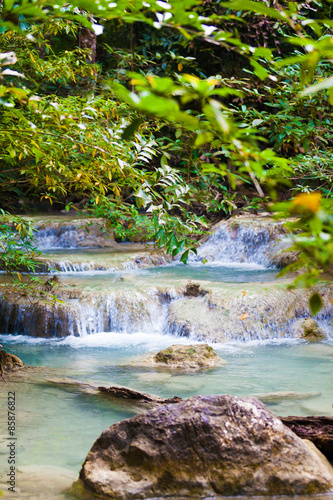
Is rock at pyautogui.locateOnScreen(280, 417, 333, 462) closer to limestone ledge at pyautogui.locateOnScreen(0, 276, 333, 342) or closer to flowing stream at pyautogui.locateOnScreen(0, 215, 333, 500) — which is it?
flowing stream at pyautogui.locateOnScreen(0, 215, 333, 500)

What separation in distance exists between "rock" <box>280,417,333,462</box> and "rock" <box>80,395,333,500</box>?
21cm

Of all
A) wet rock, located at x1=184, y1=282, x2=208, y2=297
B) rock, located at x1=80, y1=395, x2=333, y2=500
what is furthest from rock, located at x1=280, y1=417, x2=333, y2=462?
wet rock, located at x1=184, y1=282, x2=208, y2=297

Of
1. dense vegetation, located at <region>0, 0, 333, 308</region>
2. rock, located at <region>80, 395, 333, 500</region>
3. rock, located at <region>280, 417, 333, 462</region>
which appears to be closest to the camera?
dense vegetation, located at <region>0, 0, 333, 308</region>

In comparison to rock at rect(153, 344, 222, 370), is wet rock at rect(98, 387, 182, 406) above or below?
below

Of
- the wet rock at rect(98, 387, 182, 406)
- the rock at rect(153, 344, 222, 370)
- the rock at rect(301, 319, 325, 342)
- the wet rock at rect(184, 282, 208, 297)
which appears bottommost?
the wet rock at rect(98, 387, 182, 406)

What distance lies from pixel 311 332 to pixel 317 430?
462cm

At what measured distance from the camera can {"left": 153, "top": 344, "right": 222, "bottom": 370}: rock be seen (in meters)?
6.16

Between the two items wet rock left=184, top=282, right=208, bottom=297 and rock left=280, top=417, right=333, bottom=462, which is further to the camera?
wet rock left=184, top=282, right=208, bottom=297

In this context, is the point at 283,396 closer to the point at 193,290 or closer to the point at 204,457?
the point at 204,457

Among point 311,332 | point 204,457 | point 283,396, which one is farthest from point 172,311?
point 204,457

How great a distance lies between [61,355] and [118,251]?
19.4 feet

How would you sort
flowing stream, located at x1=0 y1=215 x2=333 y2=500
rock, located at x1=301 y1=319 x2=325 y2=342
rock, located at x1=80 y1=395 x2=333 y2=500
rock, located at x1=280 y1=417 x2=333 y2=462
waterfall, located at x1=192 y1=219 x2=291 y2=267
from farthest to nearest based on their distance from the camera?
waterfall, located at x1=192 y1=219 x2=291 y2=267 < rock, located at x1=301 y1=319 x2=325 y2=342 < flowing stream, located at x1=0 y1=215 x2=333 y2=500 < rock, located at x1=280 y1=417 x2=333 y2=462 < rock, located at x1=80 y1=395 x2=333 y2=500

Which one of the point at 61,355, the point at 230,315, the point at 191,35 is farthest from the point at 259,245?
the point at 191,35

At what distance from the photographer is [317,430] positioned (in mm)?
3355
